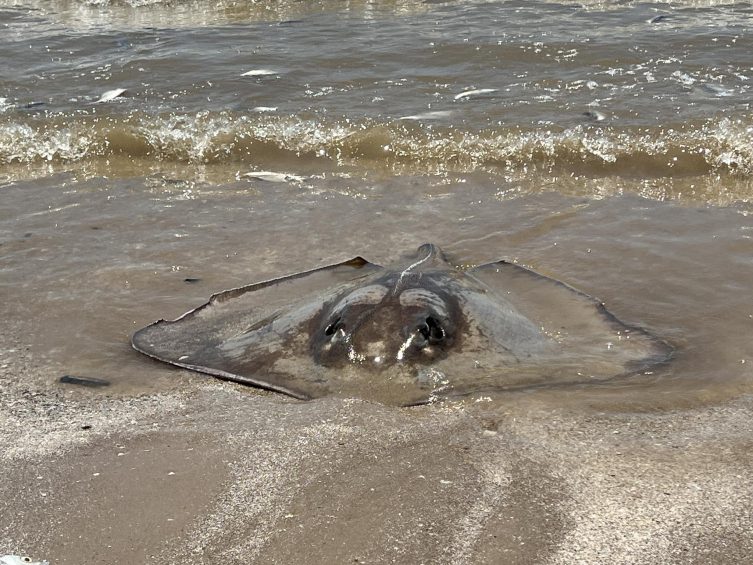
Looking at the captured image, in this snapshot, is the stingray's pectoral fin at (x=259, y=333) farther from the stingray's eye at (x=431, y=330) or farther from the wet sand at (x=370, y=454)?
the stingray's eye at (x=431, y=330)

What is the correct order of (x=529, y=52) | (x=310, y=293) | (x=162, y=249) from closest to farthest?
(x=310, y=293), (x=162, y=249), (x=529, y=52)

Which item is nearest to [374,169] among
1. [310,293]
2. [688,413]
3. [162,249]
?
[162,249]

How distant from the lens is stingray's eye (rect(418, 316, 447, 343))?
4.02 m

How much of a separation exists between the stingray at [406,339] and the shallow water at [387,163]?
0.66 feet

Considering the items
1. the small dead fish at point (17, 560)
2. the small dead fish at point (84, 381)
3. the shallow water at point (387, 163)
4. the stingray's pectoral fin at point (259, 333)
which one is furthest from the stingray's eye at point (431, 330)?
the small dead fish at point (17, 560)

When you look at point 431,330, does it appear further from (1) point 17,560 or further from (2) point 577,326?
(1) point 17,560

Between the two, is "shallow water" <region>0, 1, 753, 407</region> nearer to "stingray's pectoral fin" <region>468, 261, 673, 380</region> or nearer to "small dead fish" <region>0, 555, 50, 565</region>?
"stingray's pectoral fin" <region>468, 261, 673, 380</region>

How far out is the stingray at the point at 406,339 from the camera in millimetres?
3934

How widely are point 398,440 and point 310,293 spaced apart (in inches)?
65.4

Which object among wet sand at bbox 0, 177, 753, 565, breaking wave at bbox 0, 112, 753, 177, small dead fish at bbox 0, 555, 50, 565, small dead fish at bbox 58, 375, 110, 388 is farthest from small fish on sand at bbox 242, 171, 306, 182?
small dead fish at bbox 0, 555, 50, 565

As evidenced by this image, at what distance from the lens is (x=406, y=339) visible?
157 inches

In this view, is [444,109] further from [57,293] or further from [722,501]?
[722,501]

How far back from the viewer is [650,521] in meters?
3.11

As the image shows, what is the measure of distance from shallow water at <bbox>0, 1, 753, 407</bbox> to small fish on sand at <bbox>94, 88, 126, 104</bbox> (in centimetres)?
10
